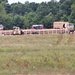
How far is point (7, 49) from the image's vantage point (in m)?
21.3

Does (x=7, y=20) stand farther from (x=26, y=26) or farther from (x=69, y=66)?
(x=69, y=66)

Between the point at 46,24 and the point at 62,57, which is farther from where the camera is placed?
the point at 46,24

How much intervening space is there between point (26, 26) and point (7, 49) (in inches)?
1765

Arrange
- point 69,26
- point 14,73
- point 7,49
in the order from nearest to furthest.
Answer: point 14,73
point 7,49
point 69,26

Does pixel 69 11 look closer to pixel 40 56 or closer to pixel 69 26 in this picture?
pixel 69 26

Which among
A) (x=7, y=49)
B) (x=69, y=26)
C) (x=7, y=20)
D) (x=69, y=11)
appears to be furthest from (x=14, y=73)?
(x=69, y=11)

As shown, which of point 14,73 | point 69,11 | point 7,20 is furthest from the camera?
point 69,11

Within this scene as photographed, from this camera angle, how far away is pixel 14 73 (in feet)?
46.8

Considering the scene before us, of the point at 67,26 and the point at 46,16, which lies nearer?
the point at 67,26

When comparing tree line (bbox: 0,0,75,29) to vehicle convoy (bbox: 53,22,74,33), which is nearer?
vehicle convoy (bbox: 53,22,74,33)

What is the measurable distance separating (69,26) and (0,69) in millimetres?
30410

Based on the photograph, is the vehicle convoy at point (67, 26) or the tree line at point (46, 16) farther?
the tree line at point (46, 16)

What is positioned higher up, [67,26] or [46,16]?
[46,16]

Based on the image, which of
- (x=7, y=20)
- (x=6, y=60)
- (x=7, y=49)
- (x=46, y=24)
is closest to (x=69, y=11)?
(x=46, y=24)
